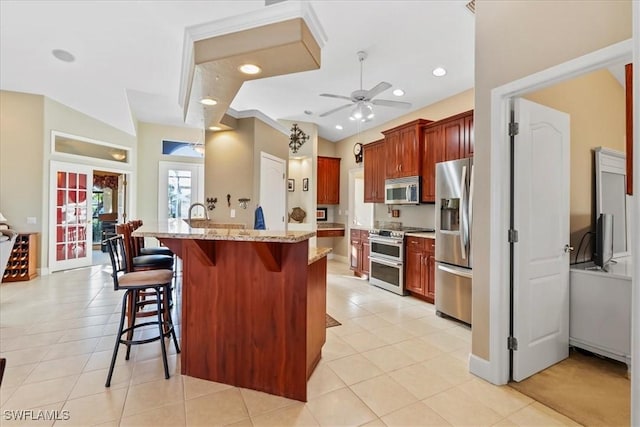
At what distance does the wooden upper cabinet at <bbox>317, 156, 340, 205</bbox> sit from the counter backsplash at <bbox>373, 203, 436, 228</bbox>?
60.5 inches

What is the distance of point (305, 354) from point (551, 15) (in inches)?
106

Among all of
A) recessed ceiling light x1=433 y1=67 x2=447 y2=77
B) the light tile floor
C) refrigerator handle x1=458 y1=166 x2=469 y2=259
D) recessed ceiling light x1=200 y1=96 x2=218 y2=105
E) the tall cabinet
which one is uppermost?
recessed ceiling light x1=433 y1=67 x2=447 y2=77

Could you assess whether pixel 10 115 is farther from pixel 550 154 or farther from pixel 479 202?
pixel 550 154

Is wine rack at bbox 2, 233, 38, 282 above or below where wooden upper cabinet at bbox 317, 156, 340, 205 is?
below

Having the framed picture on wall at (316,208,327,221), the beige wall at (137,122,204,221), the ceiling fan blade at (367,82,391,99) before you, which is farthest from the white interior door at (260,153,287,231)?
the beige wall at (137,122,204,221)

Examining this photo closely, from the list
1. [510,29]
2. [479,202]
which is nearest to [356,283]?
[479,202]

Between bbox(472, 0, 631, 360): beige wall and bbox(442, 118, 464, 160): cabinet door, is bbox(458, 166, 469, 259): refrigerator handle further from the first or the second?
bbox(472, 0, 631, 360): beige wall

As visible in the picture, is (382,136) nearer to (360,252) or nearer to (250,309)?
(360,252)

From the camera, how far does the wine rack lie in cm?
503

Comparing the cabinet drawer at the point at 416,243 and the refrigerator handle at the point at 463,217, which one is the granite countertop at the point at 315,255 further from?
the cabinet drawer at the point at 416,243

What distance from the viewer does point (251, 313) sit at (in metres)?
2.19

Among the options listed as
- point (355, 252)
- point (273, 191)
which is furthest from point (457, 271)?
point (273, 191)

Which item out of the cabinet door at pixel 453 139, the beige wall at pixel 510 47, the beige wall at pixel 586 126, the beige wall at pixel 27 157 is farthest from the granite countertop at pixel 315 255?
the beige wall at pixel 27 157

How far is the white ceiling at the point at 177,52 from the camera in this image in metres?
3.25
